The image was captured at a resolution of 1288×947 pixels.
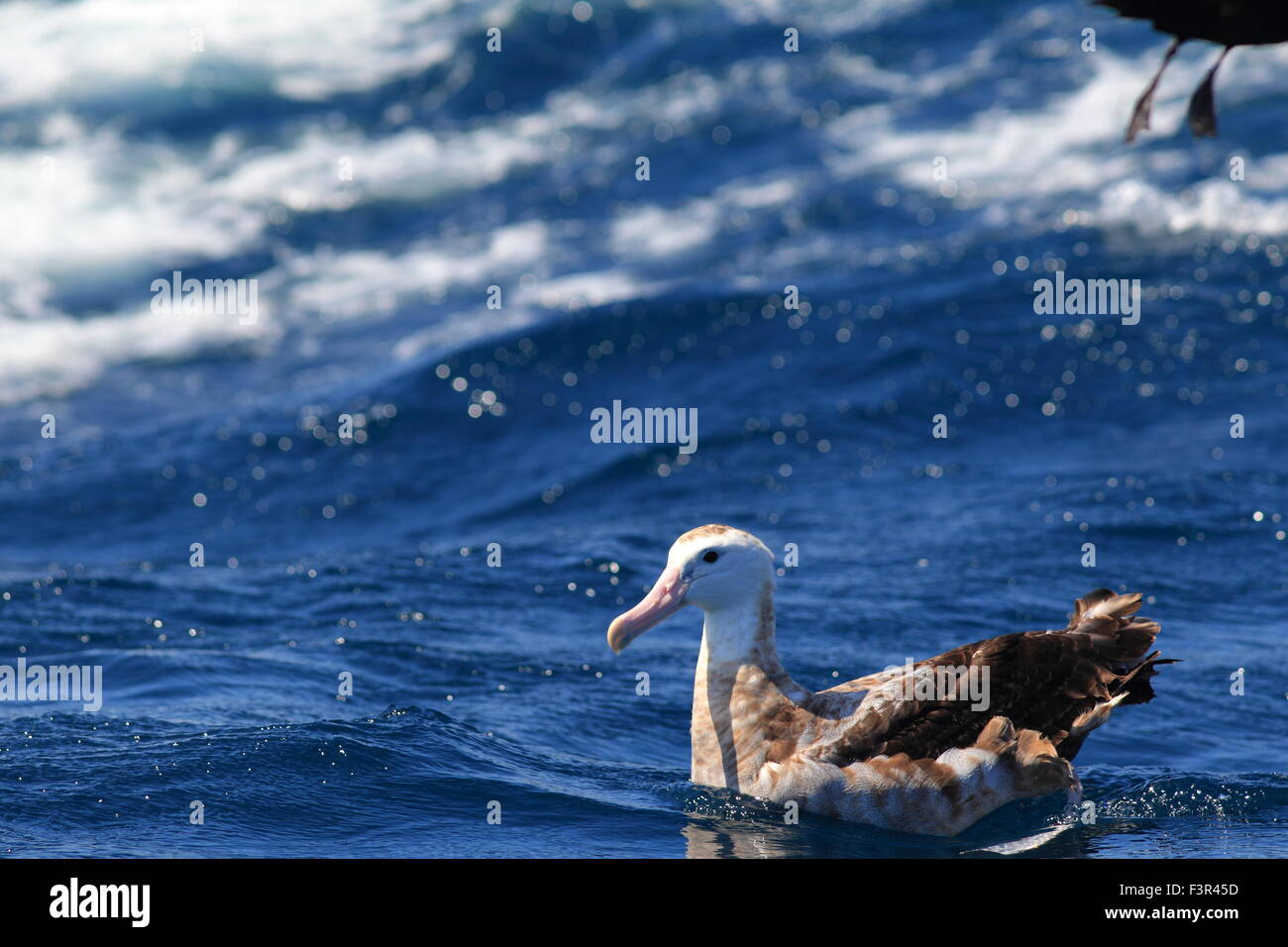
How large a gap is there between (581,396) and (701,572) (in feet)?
36.8

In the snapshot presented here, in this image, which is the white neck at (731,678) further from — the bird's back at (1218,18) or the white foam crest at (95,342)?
the white foam crest at (95,342)

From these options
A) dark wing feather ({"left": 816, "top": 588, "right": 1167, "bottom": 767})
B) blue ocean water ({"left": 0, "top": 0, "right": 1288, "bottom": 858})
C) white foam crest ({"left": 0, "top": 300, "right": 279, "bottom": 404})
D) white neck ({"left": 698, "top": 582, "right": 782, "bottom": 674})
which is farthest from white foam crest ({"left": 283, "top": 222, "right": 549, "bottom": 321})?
dark wing feather ({"left": 816, "top": 588, "right": 1167, "bottom": 767})

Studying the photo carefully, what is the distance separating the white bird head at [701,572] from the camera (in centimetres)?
923

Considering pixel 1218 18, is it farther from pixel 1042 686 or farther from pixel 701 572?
pixel 1042 686

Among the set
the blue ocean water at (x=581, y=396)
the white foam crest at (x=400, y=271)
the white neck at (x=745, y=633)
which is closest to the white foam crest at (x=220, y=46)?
the blue ocean water at (x=581, y=396)

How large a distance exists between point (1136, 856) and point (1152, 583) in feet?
20.6

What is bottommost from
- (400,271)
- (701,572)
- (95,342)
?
(701,572)

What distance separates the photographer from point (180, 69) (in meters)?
33.8

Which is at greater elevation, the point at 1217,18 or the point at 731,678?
the point at 1217,18

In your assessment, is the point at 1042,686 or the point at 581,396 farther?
the point at 581,396

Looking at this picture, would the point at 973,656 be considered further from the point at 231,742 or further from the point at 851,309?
the point at 851,309

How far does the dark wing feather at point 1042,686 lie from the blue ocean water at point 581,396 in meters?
0.48

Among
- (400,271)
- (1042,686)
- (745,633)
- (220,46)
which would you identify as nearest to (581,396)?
(400,271)

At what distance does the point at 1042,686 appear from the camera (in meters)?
9.41
